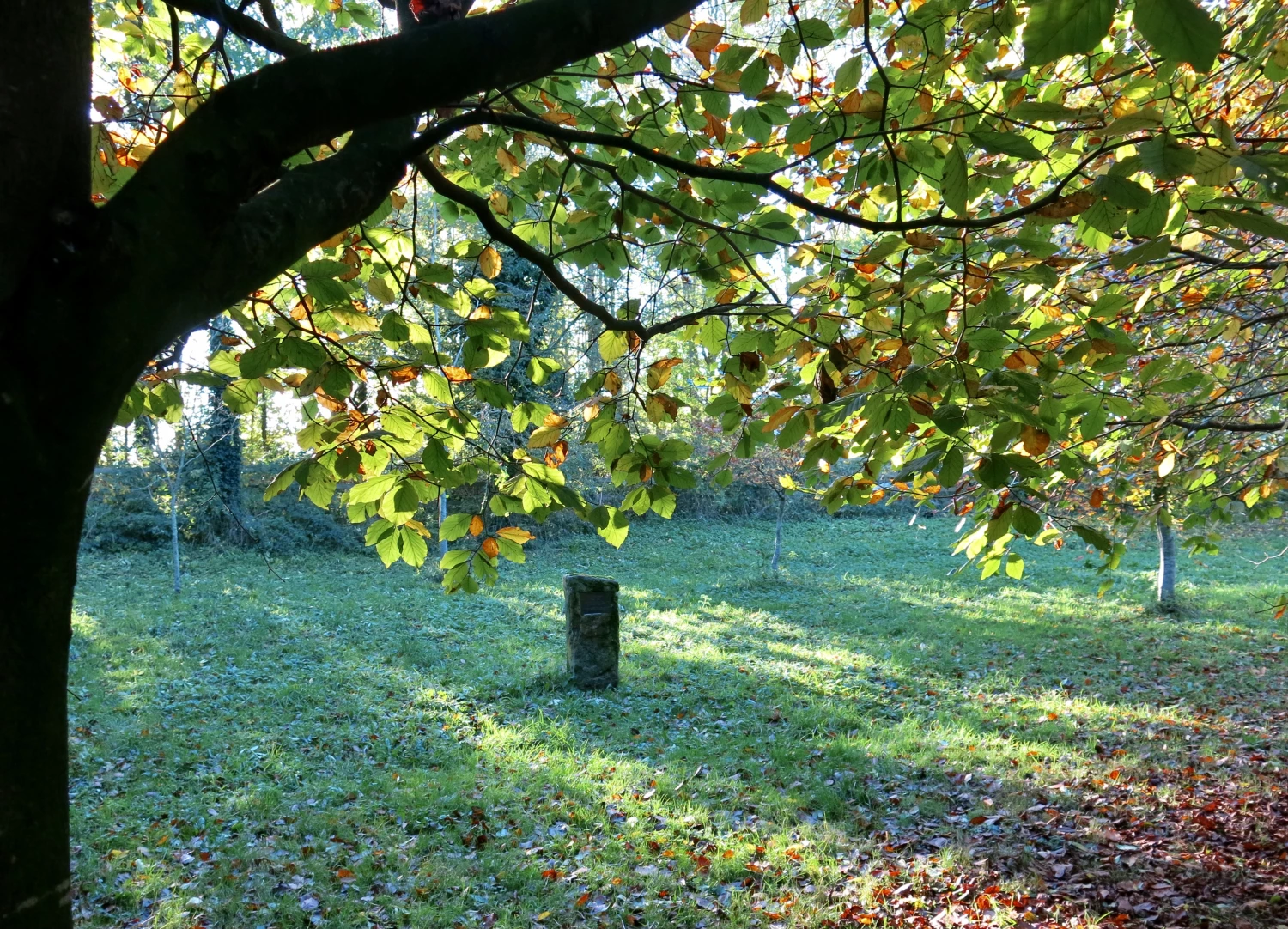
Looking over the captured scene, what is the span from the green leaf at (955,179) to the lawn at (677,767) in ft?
11.7

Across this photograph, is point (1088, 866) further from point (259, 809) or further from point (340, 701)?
point (340, 701)

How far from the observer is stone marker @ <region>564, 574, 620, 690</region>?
314 inches

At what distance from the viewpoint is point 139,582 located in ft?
41.0

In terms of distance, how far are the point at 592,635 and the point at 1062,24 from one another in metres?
7.57

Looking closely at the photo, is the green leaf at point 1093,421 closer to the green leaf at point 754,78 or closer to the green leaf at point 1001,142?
the green leaf at point 1001,142

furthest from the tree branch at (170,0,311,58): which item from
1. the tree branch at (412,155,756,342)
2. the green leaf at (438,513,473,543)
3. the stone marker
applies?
the stone marker

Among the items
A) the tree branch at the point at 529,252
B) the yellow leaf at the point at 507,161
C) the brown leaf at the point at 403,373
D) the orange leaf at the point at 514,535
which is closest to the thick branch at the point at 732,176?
the tree branch at the point at 529,252

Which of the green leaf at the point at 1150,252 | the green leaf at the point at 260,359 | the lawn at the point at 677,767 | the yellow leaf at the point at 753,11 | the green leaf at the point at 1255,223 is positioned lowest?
the lawn at the point at 677,767

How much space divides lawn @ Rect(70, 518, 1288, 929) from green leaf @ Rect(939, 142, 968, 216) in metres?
3.56

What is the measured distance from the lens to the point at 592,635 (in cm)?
802

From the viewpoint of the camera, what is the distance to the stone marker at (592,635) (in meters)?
7.98

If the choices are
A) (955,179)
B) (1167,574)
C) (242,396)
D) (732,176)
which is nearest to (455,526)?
(242,396)

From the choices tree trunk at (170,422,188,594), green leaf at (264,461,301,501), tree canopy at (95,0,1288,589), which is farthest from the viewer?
tree trunk at (170,422,188,594)

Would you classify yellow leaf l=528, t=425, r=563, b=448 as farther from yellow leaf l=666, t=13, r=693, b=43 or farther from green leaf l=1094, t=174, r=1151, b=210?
green leaf l=1094, t=174, r=1151, b=210
